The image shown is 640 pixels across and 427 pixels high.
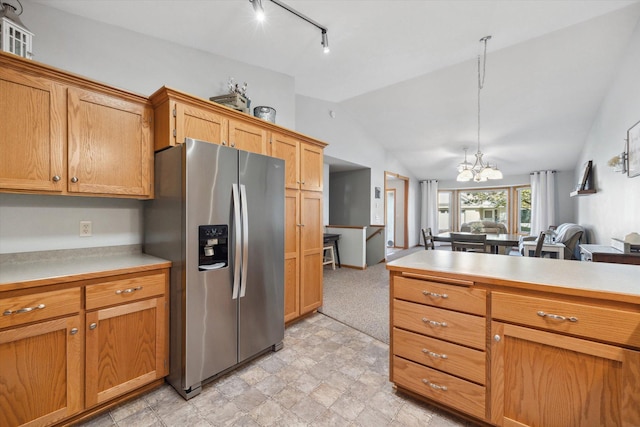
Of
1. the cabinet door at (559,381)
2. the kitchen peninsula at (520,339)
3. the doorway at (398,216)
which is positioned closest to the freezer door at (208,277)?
the kitchen peninsula at (520,339)

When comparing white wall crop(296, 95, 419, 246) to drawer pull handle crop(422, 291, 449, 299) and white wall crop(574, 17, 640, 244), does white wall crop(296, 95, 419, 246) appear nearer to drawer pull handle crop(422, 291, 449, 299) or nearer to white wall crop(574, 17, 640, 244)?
drawer pull handle crop(422, 291, 449, 299)

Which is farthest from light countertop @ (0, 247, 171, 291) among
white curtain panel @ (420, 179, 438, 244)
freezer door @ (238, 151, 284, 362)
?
white curtain panel @ (420, 179, 438, 244)

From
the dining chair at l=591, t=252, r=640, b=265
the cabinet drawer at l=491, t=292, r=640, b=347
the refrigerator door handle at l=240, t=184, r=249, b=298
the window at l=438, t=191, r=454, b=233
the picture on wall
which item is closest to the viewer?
the cabinet drawer at l=491, t=292, r=640, b=347

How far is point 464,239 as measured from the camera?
13.2 feet

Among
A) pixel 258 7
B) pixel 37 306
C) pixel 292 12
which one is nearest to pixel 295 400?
pixel 37 306

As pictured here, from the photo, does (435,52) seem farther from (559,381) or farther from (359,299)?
(559,381)

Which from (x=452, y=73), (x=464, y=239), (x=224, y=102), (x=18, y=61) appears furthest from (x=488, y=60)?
(x=18, y=61)

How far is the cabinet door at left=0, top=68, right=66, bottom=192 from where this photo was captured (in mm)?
1428

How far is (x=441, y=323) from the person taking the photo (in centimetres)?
152

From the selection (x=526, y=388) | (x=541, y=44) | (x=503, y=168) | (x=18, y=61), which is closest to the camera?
(x=526, y=388)

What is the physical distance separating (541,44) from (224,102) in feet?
13.2

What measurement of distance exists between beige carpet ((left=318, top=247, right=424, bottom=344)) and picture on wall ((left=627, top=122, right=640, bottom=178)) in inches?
120

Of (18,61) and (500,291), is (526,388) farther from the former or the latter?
(18,61)

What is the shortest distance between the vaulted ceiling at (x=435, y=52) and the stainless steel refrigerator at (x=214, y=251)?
1.19m
